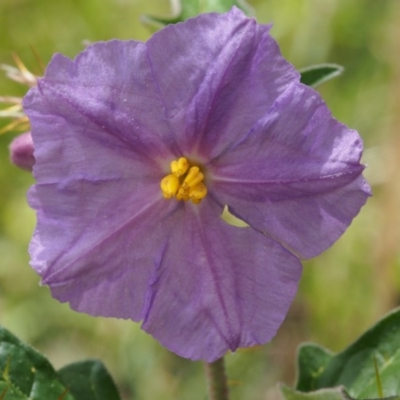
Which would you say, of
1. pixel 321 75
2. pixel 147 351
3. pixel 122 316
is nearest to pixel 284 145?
pixel 321 75

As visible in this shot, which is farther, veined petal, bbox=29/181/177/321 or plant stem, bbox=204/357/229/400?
plant stem, bbox=204/357/229/400

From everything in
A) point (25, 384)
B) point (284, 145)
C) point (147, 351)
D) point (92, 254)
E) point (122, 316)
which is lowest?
point (147, 351)

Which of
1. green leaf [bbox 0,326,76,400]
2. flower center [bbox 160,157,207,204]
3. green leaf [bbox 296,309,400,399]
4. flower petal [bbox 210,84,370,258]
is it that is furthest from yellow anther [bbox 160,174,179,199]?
green leaf [bbox 296,309,400,399]

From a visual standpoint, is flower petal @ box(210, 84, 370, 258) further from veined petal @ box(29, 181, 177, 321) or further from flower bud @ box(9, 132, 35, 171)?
flower bud @ box(9, 132, 35, 171)

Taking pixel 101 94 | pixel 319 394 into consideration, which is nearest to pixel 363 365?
pixel 319 394

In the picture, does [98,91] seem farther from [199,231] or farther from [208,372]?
[208,372]

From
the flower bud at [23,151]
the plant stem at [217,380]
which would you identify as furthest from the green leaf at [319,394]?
the flower bud at [23,151]

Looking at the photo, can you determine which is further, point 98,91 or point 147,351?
point 147,351
